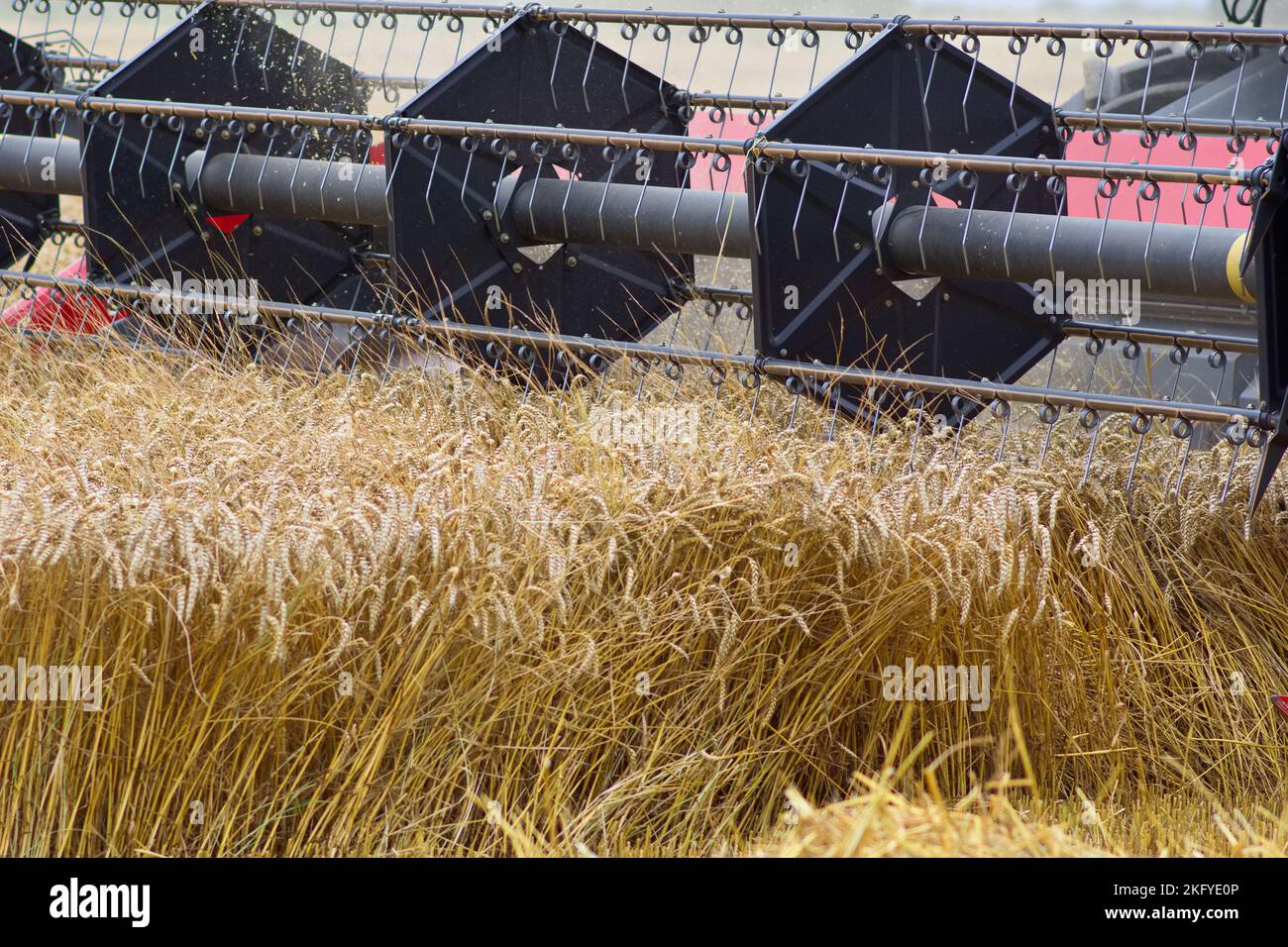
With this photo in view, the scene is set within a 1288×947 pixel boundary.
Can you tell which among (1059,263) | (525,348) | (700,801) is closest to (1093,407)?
(1059,263)

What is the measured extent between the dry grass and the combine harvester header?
1.69 ft

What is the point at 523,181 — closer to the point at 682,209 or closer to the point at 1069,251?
the point at 682,209

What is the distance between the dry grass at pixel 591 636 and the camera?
2830 millimetres

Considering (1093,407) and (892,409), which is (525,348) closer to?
(892,409)

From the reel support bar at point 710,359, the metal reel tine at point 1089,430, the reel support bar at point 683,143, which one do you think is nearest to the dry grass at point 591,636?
the metal reel tine at point 1089,430

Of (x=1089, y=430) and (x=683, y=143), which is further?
(x=683, y=143)

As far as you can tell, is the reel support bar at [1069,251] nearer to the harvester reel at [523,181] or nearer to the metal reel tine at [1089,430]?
the metal reel tine at [1089,430]

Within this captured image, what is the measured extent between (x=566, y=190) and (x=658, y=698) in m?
2.50

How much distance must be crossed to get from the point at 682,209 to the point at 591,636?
7.16ft

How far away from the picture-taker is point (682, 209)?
492cm

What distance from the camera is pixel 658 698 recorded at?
10.3 ft

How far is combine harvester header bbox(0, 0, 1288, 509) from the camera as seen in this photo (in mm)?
4238

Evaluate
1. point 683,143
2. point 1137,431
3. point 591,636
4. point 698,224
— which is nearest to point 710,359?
point 698,224

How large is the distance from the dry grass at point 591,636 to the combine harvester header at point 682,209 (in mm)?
515
